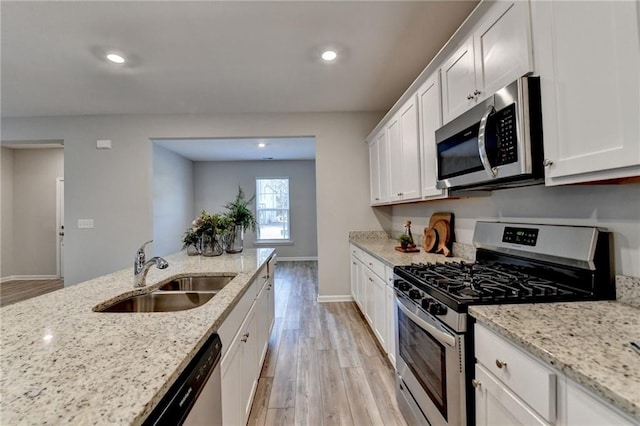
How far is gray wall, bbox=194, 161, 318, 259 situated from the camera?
753cm

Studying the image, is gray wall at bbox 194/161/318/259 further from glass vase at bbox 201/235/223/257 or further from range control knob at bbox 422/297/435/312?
range control knob at bbox 422/297/435/312

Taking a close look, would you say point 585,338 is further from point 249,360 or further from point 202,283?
point 202,283

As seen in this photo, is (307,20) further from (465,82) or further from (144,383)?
(144,383)

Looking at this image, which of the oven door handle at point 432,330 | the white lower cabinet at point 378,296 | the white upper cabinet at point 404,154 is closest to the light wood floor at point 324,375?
the white lower cabinet at point 378,296

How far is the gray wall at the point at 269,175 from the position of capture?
24.7 feet

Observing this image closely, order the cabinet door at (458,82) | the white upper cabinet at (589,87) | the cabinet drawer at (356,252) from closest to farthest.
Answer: the white upper cabinet at (589,87) < the cabinet door at (458,82) < the cabinet drawer at (356,252)

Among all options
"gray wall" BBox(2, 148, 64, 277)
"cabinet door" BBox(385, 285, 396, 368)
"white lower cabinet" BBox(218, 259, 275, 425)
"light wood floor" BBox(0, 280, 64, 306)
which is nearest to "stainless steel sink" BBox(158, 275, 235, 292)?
"white lower cabinet" BBox(218, 259, 275, 425)

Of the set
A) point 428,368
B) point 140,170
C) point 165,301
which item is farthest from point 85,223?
point 428,368

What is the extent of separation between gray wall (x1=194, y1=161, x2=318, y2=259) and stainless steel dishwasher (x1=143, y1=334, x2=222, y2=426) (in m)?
6.71

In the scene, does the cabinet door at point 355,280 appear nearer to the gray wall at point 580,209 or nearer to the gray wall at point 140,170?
the gray wall at point 140,170

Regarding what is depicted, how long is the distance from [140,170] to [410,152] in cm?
372

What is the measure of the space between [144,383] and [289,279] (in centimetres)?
500

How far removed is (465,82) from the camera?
1.66 meters

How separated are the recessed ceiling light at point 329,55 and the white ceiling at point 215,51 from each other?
6 cm
